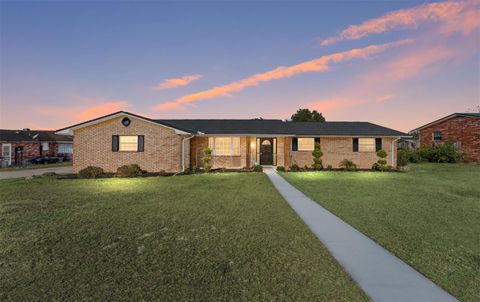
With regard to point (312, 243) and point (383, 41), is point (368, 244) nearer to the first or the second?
point (312, 243)

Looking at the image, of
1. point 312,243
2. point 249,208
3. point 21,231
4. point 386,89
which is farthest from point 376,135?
point 21,231

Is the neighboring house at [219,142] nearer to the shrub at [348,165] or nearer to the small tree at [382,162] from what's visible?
the shrub at [348,165]

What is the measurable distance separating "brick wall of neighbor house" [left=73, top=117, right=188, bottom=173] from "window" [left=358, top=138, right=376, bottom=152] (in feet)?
50.5

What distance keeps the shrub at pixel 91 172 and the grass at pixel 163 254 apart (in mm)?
7100

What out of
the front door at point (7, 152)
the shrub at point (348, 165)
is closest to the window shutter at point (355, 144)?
the shrub at point (348, 165)

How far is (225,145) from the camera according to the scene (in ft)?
66.3

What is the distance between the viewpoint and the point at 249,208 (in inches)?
309

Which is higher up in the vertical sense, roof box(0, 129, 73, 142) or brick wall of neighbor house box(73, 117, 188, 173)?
roof box(0, 129, 73, 142)

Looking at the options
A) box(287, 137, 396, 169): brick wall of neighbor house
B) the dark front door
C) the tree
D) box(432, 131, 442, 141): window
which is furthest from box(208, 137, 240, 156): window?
the tree

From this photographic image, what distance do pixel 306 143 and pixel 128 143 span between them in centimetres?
1456

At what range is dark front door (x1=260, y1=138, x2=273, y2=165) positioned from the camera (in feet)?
69.4

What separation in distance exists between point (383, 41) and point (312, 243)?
60.2ft

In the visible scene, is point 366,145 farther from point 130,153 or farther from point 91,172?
point 91,172

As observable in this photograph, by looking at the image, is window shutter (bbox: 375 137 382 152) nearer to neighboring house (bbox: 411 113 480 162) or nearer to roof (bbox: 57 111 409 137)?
roof (bbox: 57 111 409 137)
